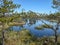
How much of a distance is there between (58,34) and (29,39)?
3.61 metres

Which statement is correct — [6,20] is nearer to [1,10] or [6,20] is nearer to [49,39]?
[1,10]

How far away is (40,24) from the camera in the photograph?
22.5 meters

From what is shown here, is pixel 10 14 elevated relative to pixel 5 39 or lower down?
elevated

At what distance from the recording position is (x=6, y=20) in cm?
2241

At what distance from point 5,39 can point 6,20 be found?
94.1 inches

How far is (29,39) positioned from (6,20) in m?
3.70

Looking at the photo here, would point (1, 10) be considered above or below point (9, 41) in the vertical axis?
above

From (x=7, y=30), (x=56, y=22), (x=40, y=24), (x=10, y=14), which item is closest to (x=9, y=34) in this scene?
(x=7, y=30)

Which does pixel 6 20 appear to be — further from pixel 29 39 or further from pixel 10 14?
pixel 29 39

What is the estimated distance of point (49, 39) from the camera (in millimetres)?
23234

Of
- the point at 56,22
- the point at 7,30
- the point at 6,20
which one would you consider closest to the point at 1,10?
the point at 6,20

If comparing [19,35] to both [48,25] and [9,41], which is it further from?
[48,25]

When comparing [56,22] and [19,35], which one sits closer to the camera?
[56,22]

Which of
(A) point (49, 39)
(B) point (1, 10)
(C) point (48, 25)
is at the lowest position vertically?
(A) point (49, 39)
